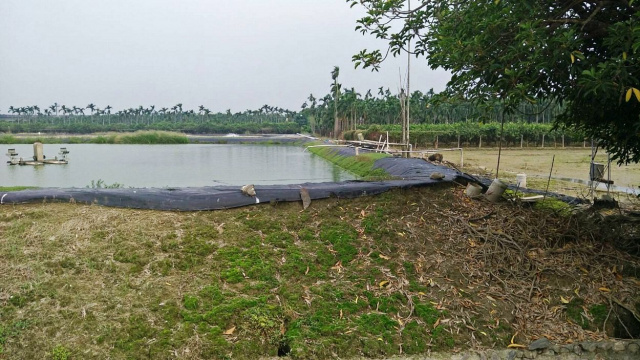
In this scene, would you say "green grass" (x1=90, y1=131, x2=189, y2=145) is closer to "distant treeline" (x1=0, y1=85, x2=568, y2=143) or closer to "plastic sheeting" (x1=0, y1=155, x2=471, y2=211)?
"distant treeline" (x1=0, y1=85, x2=568, y2=143)

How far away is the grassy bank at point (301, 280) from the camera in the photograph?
3996 millimetres

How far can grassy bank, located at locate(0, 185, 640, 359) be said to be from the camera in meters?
4.00

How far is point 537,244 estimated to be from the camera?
555cm

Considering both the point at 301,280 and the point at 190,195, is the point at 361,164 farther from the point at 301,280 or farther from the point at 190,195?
the point at 301,280

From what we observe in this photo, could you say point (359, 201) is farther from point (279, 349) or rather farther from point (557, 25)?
point (557, 25)

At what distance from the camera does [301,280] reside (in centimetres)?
479

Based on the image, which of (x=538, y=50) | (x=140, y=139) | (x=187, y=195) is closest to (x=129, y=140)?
(x=140, y=139)

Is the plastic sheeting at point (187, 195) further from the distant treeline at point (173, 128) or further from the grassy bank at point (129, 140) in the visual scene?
the distant treeline at point (173, 128)

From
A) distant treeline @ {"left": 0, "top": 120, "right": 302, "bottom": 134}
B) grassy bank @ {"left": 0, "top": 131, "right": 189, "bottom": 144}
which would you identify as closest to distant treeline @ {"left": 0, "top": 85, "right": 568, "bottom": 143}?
distant treeline @ {"left": 0, "top": 120, "right": 302, "bottom": 134}

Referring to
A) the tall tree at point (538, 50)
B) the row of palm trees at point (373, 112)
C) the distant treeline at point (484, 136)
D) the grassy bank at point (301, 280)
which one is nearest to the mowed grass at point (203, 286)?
the grassy bank at point (301, 280)

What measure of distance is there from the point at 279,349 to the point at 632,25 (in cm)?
419

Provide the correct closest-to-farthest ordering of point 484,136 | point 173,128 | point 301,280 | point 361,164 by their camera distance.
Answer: point 301,280
point 361,164
point 484,136
point 173,128

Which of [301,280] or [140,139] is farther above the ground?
[140,139]

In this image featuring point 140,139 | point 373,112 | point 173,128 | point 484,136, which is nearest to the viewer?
point 484,136
